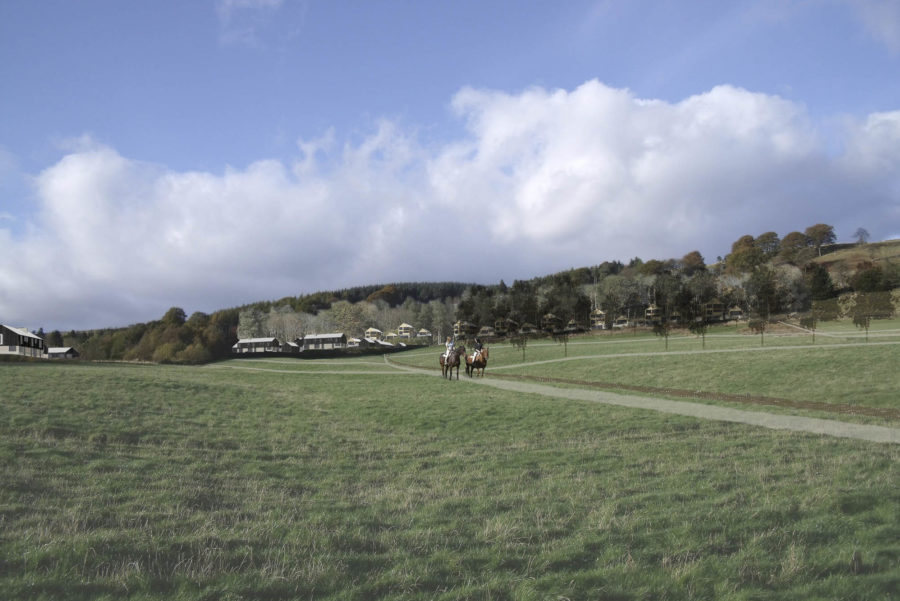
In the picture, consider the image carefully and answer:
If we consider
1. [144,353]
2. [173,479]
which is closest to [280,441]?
[173,479]

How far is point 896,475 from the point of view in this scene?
9500mm

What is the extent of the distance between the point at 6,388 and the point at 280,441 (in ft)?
49.3

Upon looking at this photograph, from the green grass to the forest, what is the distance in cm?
3997

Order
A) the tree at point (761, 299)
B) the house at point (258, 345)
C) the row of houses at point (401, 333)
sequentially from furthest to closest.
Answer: the row of houses at point (401, 333) → the house at point (258, 345) → the tree at point (761, 299)

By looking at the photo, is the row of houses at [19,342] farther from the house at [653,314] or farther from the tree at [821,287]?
the tree at [821,287]

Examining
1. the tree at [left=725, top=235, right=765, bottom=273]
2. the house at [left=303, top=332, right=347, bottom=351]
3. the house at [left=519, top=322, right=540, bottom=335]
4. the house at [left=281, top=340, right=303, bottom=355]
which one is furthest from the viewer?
the house at [left=303, top=332, right=347, bottom=351]

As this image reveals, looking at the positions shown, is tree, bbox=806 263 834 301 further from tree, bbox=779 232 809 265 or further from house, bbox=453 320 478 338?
tree, bbox=779 232 809 265

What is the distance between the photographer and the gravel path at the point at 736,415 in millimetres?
14438

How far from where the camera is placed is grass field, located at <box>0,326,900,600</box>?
5531 mm

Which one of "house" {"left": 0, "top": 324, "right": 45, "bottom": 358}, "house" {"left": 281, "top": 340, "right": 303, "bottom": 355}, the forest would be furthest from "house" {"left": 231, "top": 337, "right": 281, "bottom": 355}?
"house" {"left": 0, "top": 324, "right": 45, "bottom": 358}

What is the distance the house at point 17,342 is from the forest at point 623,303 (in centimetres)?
1825

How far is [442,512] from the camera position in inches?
319

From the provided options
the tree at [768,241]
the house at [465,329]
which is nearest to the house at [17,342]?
the house at [465,329]

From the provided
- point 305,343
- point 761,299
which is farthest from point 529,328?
point 305,343
